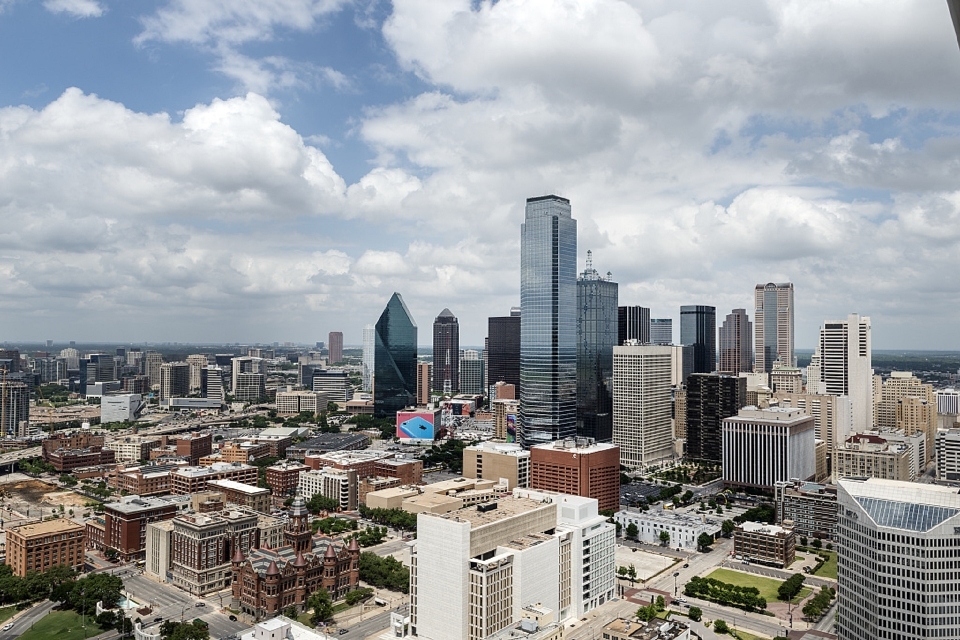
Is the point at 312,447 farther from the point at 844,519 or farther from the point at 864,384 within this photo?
the point at 864,384

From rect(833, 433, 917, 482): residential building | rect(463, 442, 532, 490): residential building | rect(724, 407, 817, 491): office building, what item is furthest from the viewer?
rect(724, 407, 817, 491): office building

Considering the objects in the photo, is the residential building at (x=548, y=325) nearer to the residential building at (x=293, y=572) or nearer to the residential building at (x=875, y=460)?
the residential building at (x=875, y=460)

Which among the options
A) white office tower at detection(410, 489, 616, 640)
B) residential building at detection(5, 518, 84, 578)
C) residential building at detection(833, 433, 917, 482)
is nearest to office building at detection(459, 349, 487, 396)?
residential building at detection(833, 433, 917, 482)

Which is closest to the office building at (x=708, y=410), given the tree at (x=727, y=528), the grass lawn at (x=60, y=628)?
the tree at (x=727, y=528)

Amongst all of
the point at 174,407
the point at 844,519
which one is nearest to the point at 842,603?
the point at 844,519

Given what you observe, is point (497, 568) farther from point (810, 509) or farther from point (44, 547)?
point (810, 509)

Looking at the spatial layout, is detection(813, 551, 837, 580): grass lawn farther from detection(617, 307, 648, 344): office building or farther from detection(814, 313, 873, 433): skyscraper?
detection(617, 307, 648, 344): office building
